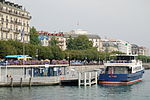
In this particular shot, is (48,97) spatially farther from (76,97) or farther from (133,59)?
(133,59)

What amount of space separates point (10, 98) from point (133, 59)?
134ft

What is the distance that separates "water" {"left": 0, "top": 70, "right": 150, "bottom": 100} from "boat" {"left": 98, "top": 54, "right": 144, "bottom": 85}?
194 inches

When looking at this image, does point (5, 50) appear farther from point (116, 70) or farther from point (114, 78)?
point (114, 78)

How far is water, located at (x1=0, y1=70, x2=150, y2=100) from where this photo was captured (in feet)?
225

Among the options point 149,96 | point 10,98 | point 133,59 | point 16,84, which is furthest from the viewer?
point 133,59

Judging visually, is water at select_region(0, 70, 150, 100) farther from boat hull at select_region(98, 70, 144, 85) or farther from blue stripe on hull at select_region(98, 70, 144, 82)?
blue stripe on hull at select_region(98, 70, 144, 82)

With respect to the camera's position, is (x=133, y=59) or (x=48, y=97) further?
(x=133, y=59)

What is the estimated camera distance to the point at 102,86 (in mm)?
87688

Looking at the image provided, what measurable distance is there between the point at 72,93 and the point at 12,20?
255 ft

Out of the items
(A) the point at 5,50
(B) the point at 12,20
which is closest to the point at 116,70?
(A) the point at 5,50

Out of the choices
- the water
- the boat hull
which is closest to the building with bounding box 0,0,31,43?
the boat hull

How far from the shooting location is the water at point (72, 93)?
6869 cm

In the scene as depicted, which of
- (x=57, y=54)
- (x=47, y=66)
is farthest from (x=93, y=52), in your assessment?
(x=47, y=66)

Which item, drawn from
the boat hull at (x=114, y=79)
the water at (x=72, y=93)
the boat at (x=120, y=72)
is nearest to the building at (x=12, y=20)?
the boat at (x=120, y=72)
